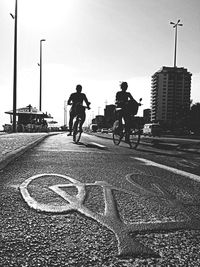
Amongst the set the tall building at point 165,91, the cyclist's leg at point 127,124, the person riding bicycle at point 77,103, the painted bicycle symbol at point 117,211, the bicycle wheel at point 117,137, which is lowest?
the painted bicycle symbol at point 117,211

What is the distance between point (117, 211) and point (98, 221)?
313mm

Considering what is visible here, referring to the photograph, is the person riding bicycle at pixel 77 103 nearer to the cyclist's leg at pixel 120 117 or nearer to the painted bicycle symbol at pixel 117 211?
the cyclist's leg at pixel 120 117

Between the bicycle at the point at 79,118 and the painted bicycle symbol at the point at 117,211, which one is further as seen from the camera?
the bicycle at the point at 79,118

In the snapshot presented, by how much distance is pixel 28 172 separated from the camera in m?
4.12

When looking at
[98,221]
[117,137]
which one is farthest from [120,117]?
[98,221]

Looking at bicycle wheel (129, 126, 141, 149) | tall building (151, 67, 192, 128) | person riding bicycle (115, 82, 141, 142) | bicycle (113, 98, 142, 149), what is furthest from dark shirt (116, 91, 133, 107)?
tall building (151, 67, 192, 128)

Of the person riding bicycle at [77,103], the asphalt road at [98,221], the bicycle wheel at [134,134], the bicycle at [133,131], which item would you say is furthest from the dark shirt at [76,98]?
the asphalt road at [98,221]

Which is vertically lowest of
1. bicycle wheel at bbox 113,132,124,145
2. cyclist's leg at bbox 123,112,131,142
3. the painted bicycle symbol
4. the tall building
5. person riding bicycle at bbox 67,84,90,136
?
the painted bicycle symbol

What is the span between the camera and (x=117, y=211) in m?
2.34

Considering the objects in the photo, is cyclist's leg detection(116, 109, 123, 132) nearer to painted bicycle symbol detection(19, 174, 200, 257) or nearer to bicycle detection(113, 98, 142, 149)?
bicycle detection(113, 98, 142, 149)

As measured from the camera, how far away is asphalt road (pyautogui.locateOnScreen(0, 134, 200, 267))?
1.51 m

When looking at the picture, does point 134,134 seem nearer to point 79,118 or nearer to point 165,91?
point 79,118

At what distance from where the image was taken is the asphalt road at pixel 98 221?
4.95 ft

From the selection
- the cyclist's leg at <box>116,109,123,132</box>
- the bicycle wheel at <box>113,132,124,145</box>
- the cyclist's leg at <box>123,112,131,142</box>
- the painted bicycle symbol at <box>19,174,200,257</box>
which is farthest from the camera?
the bicycle wheel at <box>113,132,124,145</box>
